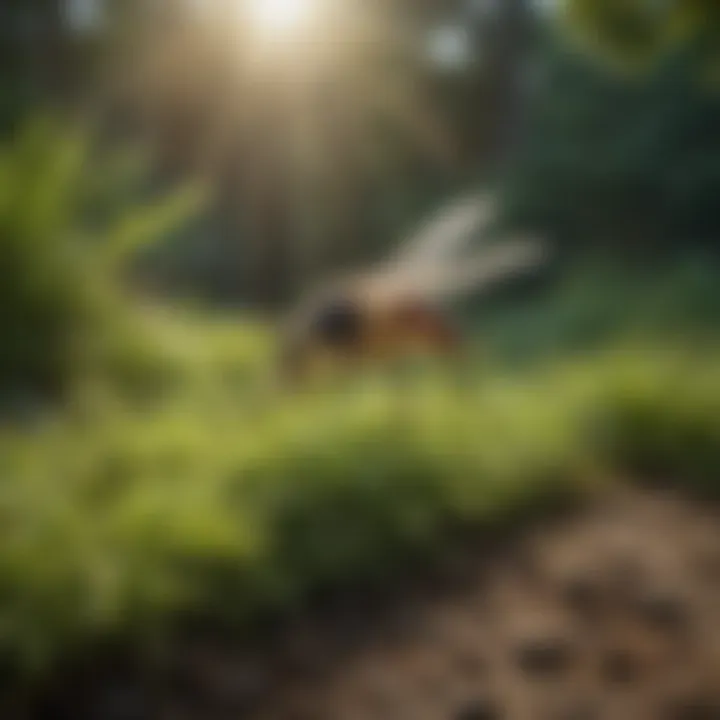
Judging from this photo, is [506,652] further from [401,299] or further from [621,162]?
[621,162]

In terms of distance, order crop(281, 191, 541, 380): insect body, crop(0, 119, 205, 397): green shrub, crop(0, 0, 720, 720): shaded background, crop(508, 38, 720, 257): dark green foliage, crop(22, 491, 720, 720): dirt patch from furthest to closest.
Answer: crop(508, 38, 720, 257): dark green foliage, crop(281, 191, 541, 380): insect body, crop(0, 119, 205, 397): green shrub, crop(0, 0, 720, 720): shaded background, crop(22, 491, 720, 720): dirt patch

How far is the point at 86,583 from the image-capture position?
37.1 inches

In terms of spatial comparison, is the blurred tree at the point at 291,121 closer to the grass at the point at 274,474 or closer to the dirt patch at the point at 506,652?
the grass at the point at 274,474

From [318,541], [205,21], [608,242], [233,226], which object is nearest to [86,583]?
[318,541]

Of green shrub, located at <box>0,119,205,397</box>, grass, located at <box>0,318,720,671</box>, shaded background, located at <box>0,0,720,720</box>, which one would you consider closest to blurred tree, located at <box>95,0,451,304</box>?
shaded background, located at <box>0,0,720,720</box>

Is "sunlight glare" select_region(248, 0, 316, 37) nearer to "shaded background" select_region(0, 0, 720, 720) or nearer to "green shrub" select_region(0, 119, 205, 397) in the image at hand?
"shaded background" select_region(0, 0, 720, 720)

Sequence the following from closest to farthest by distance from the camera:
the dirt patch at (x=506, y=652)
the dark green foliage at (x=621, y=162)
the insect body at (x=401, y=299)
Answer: the dirt patch at (x=506, y=652) < the insect body at (x=401, y=299) < the dark green foliage at (x=621, y=162)

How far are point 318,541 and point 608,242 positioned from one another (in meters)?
1.06

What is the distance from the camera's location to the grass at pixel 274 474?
3.17ft

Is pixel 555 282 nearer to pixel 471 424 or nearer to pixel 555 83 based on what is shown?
pixel 555 83

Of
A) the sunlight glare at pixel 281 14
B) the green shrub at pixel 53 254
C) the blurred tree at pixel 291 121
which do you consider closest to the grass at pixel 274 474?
the green shrub at pixel 53 254

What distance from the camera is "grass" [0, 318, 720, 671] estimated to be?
0.97 m

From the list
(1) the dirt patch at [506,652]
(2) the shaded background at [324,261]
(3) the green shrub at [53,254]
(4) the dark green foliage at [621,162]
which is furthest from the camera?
(4) the dark green foliage at [621,162]

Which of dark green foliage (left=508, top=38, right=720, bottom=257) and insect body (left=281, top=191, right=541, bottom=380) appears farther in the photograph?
dark green foliage (left=508, top=38, right=720, bottom=257)
